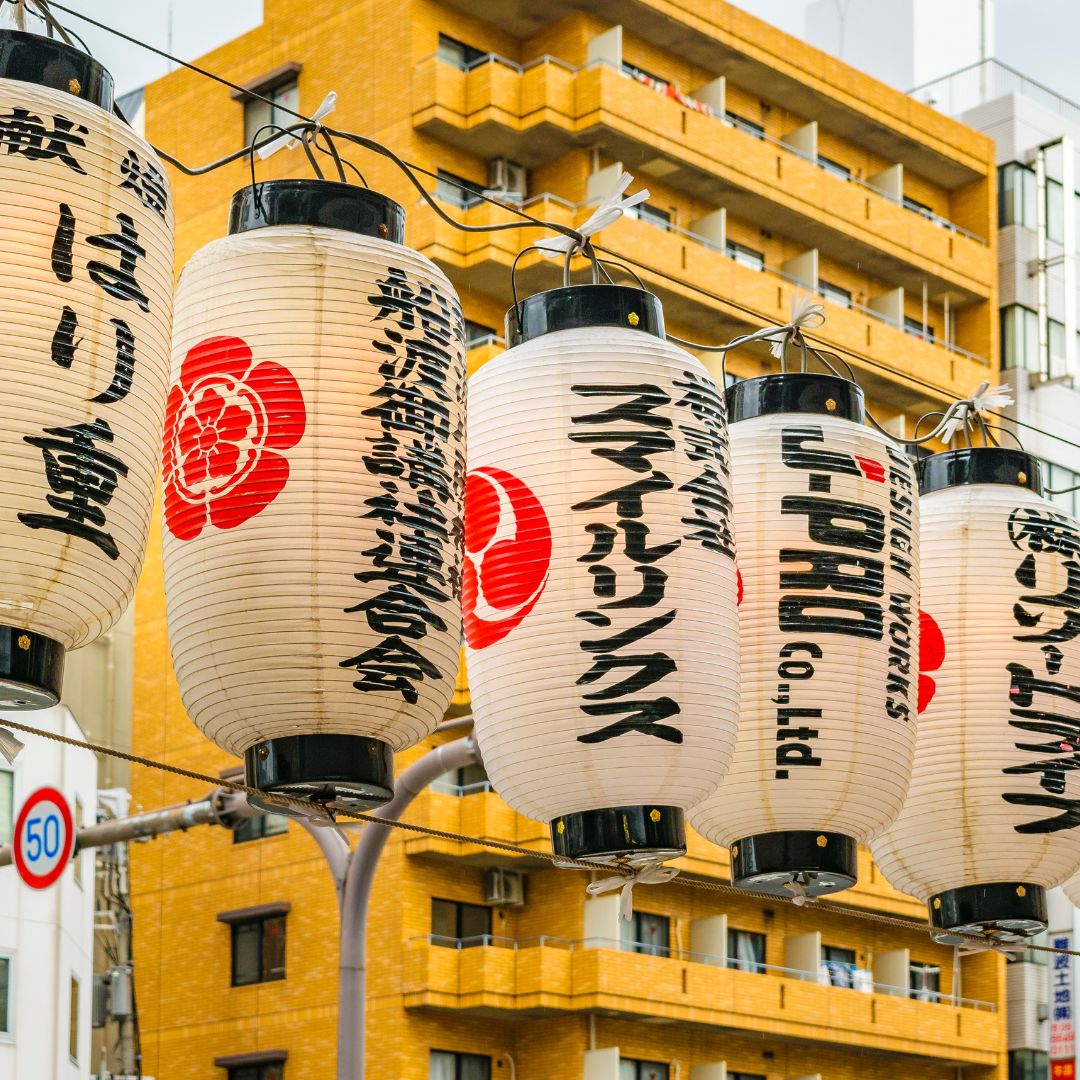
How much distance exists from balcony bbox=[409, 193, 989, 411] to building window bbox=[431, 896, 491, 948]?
8820 millimetres

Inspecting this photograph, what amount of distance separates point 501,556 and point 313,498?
1495mm

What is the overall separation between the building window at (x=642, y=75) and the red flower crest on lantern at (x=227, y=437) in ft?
104

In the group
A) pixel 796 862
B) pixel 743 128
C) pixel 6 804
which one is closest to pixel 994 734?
pixel 796 862

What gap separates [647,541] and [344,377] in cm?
163

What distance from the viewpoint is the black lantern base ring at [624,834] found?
31.7 feet

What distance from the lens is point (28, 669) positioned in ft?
25.9

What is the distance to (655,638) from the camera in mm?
9688

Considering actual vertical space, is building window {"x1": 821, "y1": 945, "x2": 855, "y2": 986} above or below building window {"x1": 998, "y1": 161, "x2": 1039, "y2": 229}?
below

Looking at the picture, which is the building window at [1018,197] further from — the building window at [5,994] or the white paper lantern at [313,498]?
the white paper lantern at [313,498]

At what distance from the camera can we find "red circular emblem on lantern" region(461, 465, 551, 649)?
9.95 metres

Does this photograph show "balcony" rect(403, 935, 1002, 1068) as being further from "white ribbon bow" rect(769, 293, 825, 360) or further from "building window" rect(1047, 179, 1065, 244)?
"white ribbon bow" rect(769, 293, 825, 360)

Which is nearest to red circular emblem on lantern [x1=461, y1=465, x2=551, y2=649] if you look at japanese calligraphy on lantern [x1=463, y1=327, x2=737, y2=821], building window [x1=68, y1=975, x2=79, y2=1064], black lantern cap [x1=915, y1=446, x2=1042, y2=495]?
japanese calligraphy on lantern [x1=463, y1=327, x2=737, y2=821]

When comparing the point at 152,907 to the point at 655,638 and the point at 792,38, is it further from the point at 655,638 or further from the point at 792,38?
the point at 655,638

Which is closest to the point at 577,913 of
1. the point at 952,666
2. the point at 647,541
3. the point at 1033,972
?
the point at 1033,972
